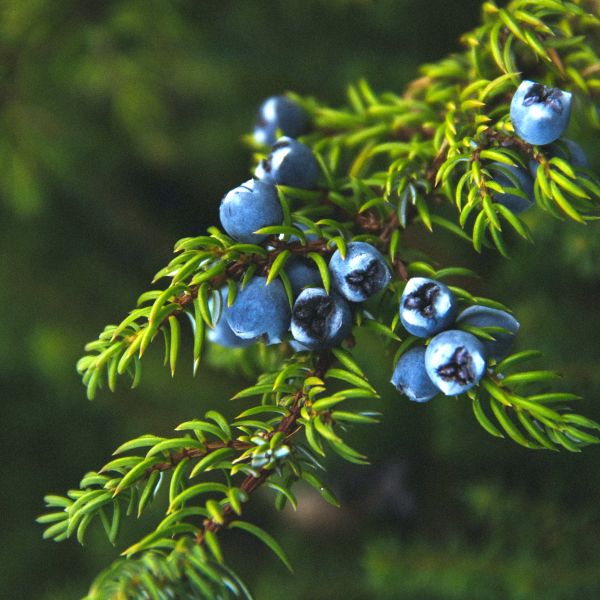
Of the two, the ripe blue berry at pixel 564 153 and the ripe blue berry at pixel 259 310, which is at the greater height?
the ripe blue berry at pixel 259 310

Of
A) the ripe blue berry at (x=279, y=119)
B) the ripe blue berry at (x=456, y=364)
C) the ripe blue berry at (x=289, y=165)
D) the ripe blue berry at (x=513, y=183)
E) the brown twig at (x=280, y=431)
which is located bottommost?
the ripe blue berry at (x=456, y=364)

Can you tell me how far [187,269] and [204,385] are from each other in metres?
0.92

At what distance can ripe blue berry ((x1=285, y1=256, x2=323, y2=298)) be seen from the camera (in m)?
0.66

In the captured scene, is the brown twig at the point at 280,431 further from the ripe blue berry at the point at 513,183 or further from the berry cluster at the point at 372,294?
the ripe blue berry at the point at 513,183

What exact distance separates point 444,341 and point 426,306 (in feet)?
0.12

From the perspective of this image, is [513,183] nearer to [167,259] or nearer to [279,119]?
[279,119]

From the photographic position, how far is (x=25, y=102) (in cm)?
144

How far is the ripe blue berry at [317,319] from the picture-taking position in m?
0.62

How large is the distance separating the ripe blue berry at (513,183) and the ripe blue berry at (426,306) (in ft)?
0.46

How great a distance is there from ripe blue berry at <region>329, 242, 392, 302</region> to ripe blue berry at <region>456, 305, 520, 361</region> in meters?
0.09

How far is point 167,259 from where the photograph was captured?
167 cm

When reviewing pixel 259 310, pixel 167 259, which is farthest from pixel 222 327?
pixel 167 259

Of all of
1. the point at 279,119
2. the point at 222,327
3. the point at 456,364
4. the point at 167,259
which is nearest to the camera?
the point at 456,364

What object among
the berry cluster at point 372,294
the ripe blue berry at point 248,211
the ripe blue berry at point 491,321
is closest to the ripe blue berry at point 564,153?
the berry cluster at point 372,294
